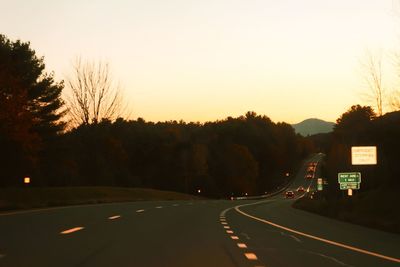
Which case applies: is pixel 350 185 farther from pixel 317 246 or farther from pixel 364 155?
pixel 317 246

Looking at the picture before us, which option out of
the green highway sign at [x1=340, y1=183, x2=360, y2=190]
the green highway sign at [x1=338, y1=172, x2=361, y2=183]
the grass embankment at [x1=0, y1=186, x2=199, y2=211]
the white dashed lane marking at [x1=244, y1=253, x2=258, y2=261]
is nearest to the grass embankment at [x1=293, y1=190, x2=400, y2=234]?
the green highway sign at [x1=340, y1=183, x2=360, y2=190]

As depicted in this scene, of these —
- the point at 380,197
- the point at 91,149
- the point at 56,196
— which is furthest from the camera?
the point at 91,149

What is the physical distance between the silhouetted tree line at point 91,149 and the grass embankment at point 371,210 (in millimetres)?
25534

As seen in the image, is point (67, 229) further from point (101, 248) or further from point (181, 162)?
point (181, 162)

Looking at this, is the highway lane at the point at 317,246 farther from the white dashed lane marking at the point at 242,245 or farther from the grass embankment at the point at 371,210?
the grass embankment at the point at 371,210

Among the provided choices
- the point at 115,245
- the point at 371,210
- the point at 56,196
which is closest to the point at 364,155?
the point at 371,210

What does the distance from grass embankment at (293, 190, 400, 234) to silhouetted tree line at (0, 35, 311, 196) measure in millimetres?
25534

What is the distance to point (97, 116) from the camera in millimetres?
87500

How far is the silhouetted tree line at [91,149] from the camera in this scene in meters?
54.9

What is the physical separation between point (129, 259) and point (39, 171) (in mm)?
63160

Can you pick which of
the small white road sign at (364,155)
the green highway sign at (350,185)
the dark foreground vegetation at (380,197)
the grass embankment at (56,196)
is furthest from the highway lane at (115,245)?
the small white road sign at (364,155)

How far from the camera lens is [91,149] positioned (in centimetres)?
9819

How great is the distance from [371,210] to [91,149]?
72.6 m

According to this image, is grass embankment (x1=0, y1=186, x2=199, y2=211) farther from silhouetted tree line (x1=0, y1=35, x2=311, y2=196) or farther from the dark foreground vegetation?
the dark foreground vegetation
